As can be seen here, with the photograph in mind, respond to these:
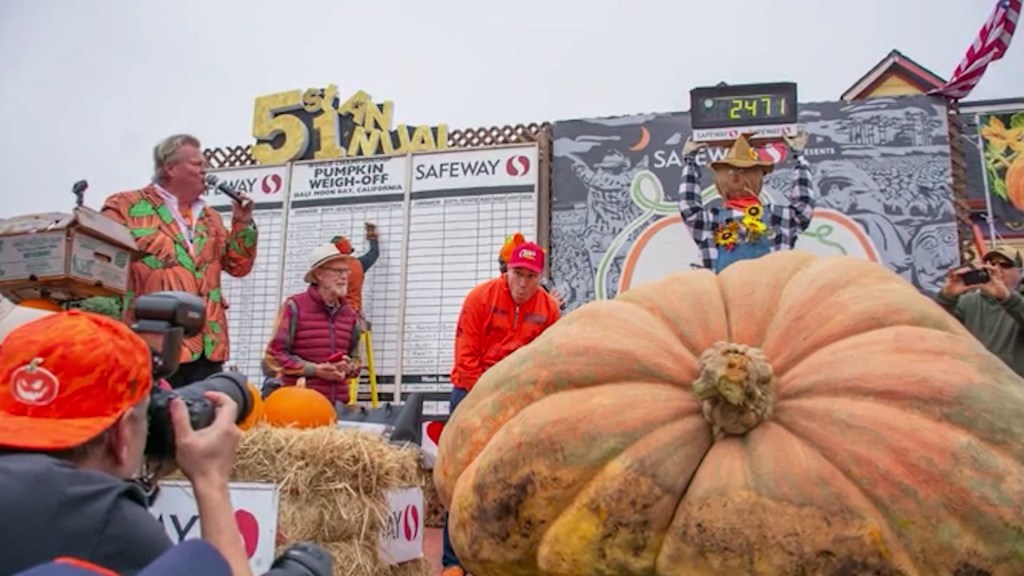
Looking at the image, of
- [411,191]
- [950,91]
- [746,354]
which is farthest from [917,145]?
[746,354]

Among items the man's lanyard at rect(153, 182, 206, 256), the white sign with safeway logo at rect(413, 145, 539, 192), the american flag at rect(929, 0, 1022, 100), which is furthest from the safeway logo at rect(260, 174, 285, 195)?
the american flag at rect(929, 0, 1022, 100)

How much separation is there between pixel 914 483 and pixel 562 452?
59cm

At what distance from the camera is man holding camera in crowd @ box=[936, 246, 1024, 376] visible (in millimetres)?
3643

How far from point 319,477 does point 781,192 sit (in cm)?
434

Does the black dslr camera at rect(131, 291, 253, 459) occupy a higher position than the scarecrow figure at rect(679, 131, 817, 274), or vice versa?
the scarecrow figure at rect(679, 131, 817, 274)

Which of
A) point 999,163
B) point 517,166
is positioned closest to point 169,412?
point 517,166

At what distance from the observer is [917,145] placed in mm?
6027

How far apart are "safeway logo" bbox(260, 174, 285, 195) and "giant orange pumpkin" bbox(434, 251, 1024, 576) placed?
19.9ft

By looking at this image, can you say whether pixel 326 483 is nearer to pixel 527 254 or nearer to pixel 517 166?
pixel 527 254

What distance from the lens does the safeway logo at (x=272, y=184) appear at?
7566mm

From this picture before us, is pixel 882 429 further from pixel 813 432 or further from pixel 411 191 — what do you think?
pixel 411 191

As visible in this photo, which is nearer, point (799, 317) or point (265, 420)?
point (799, 317)

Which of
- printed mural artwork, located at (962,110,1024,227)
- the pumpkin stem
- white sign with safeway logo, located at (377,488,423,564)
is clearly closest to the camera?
the pumpkin stem

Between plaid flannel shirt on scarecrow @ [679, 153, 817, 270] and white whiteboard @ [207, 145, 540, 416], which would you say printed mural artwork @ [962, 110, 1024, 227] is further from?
white whiteboard @ [207, 145, 540, 416]
